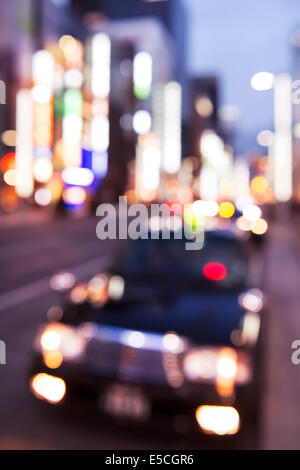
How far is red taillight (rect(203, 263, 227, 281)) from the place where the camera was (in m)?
5.54

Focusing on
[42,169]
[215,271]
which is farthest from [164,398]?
[42,169]

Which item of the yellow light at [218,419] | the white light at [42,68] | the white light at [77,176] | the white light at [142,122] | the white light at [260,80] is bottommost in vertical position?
the yellow light at [218,419]

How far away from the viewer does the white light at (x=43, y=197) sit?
212ft

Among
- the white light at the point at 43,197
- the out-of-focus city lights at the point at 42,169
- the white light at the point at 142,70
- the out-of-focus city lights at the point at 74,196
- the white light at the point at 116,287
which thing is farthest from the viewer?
the white light at the point at 142,70

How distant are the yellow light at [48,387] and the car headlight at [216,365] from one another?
888 mm

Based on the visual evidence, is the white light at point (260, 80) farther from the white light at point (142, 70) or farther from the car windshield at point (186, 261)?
the white light at point (142, 70)

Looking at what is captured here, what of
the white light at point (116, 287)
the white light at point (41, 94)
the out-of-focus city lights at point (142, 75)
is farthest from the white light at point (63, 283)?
the out-of-focus city lights at point (142, 75)

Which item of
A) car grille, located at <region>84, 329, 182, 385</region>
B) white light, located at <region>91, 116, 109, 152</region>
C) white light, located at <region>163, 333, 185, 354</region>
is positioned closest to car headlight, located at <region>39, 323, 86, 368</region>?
car grille, located at <region>84, 329, 182, 385</region>

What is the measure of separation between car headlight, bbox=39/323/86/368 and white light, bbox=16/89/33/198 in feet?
188

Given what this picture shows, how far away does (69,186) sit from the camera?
70438 millimetres

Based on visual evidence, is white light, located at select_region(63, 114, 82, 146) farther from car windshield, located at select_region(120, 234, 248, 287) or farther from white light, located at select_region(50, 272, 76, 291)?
car windshield, located at select_region(120, 234, 248, 287)

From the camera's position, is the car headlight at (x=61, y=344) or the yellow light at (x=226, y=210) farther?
the yellow light at (x=226, y=210)
